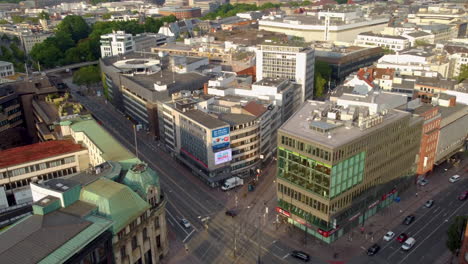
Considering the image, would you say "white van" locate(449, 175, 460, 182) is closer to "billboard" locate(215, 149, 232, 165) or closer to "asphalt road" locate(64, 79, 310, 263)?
"asphalt road" locate(64, 79, 310, 263)

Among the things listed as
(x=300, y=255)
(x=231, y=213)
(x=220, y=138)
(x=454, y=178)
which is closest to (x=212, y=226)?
(x=231, y=213)

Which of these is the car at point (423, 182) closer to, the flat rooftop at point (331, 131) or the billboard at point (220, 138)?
the flat rooftop at point (331, 131)

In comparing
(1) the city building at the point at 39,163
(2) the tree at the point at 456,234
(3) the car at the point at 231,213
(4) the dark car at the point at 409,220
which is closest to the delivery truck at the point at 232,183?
(3) the car at the point at 231,213

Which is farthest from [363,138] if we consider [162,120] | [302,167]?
[162,120]

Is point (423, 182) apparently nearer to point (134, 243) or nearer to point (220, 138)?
point (220, 138)

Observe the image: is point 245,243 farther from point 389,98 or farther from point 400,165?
point 389,98

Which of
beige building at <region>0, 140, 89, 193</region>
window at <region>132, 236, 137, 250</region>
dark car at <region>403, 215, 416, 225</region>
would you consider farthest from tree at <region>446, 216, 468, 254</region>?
beige building at <region>0, 140, 89, 193</region>

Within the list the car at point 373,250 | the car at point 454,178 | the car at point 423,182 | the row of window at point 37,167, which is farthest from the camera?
the car at point 454,178
